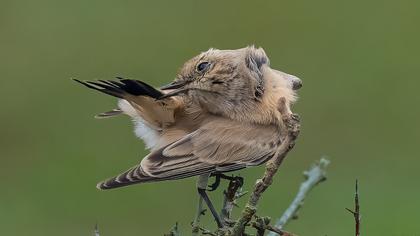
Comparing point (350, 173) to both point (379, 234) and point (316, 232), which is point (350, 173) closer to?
point (316, 232)

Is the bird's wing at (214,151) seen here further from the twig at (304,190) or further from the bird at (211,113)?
the twig at (304,190)

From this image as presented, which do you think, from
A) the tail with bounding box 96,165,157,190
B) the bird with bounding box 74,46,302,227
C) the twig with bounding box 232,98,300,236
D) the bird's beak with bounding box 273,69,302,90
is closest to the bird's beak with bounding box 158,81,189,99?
the bird with bounding box 74,46,302,227

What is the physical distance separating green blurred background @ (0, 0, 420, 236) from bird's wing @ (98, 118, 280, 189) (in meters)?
3.70

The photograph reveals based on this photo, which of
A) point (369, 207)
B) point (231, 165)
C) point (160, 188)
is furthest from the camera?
point (160, 188)

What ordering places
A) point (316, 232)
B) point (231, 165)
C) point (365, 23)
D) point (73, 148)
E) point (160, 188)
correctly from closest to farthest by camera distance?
point (231, 165)
point (316, 232)
point (160, 188)
point (73, 148)
point (365, 23)

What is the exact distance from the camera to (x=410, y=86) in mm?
13477

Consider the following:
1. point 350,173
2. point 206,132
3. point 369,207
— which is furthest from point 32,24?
point 206,132

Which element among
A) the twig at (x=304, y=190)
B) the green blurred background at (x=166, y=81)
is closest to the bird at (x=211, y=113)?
the twig at (x=304, y=190)

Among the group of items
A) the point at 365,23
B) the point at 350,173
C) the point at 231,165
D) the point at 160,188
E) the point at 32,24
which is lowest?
the point at 231,165

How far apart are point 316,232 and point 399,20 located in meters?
7.13

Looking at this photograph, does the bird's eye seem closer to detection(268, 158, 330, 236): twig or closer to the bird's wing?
the bird's wing

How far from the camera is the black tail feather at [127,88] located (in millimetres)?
4000

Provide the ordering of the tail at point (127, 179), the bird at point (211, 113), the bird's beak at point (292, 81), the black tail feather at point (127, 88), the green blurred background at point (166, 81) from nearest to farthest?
1. the tail at point (127, 179)
2. the black tail feather at point (127, 88)
3. the bird at point (211, 113)
4. the bird's beak at point (292, 81)
5. the green blurred background at point (166, 81)

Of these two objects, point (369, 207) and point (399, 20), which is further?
point (399, 20)
